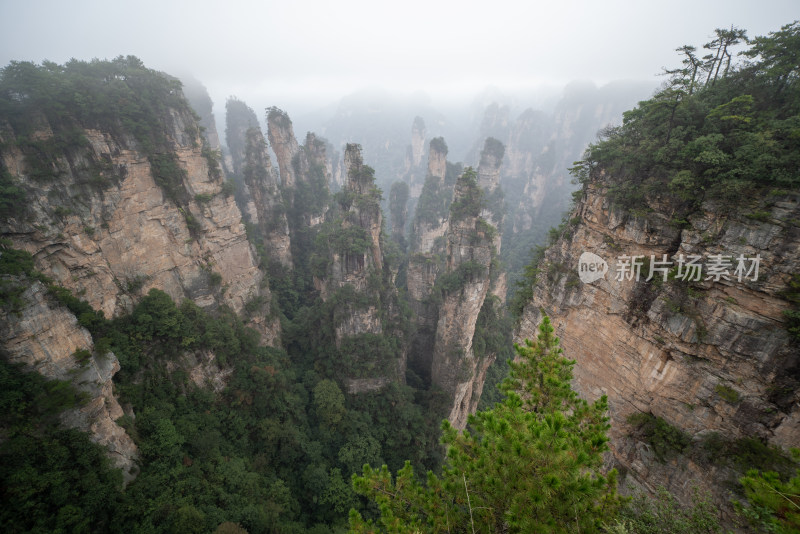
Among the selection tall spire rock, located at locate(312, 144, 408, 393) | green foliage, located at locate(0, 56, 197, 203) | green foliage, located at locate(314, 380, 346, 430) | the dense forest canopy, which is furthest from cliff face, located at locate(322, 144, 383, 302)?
green foliage, located at locate(0, 56, 197, 203)

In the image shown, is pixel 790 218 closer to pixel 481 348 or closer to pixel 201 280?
A: pixel 481 348

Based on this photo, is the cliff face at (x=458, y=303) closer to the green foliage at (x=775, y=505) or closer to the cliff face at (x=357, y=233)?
the cliff face at (x=357, y=233)

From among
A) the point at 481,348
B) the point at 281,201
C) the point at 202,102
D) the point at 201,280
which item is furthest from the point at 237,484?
the point at 202,102

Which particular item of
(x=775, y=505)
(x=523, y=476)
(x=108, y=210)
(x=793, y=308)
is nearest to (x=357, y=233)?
(x=108, y=210)

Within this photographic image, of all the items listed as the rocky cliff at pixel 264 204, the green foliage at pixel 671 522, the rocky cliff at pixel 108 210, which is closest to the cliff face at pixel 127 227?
the rocky cliff at pixel 108 210

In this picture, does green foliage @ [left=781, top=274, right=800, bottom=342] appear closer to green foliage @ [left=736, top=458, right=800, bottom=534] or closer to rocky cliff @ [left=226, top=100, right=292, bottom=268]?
green foliage @ [left=736, top=458, right=800, bottom=534]
